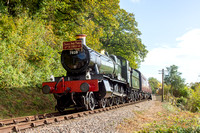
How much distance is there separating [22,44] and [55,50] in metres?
3.47

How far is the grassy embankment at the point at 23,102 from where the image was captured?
881 centimetres

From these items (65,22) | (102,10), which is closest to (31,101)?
(65,22)

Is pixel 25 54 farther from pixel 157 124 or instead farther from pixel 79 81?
pixel 157 124

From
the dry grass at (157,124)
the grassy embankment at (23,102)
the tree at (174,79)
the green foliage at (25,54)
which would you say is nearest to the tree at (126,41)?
the green foliage at (25,54)

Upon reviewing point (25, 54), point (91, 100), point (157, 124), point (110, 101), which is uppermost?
point (25, 54)

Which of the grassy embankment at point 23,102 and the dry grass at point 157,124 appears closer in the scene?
the dry grass at point 157,124

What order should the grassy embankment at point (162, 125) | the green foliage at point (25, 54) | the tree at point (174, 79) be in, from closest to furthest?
the grassy embankment at point (162, 125) → the green foliage at point (25, 54) → the tree at point (174, 79)

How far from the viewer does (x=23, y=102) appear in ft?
32.4

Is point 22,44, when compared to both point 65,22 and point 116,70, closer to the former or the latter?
point 116,70

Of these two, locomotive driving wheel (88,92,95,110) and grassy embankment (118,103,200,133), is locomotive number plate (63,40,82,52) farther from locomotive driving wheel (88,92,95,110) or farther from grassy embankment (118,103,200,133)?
grassy embankment (118,103,200,133)

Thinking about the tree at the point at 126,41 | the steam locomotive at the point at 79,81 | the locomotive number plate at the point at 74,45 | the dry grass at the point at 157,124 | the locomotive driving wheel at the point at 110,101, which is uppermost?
the tree at the point at 126,41

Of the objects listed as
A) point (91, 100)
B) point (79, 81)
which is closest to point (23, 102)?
point (91, 100)

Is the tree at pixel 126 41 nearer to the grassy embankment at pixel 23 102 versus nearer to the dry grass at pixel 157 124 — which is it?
the grassy embankment at pixel 23 102

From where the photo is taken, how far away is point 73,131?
4566 mm
